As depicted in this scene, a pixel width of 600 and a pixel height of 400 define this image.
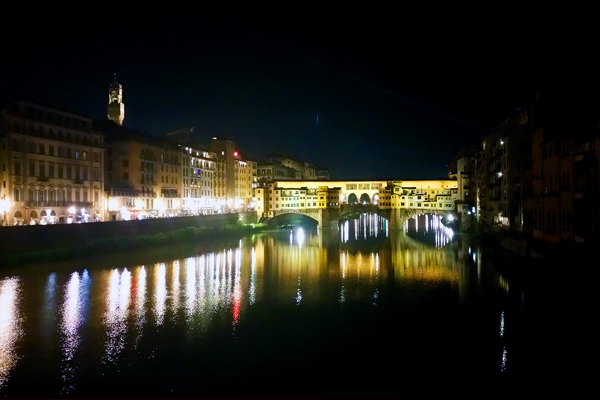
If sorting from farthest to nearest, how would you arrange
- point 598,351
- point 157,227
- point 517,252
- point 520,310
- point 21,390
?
point 157,227
point 517,252
point 520,310
point 598,351
point 21,390

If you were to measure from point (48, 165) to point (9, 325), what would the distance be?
59.7 feet

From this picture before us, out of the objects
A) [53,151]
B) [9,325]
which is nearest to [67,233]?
[53,151]

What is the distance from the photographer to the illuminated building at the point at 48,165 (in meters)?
27.4

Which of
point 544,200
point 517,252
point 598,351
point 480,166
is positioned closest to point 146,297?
point 598,351

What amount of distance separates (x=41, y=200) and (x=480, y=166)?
31611 mm

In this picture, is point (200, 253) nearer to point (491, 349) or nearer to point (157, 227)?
point (157, 227)

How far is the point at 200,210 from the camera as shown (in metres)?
51.1

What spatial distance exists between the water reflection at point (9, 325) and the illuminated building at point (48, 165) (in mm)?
8937

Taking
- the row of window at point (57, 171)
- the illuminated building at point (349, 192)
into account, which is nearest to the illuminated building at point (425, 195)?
the illuminated building at point (349, 192)

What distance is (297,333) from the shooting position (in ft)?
44.8

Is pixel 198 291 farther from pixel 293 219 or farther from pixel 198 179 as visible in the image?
pixel 293 219

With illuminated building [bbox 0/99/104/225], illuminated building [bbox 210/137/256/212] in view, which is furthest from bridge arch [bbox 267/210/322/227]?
illuminated building [bbox 0/99/104/225]

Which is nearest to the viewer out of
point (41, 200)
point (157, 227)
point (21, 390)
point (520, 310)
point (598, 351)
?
point (21, 390)

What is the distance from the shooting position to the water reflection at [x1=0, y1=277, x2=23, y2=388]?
1131cm
